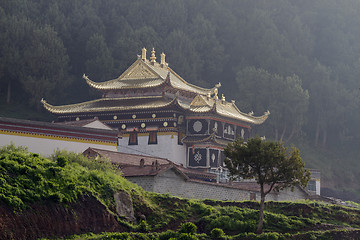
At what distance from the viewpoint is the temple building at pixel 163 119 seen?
60406 millimetres

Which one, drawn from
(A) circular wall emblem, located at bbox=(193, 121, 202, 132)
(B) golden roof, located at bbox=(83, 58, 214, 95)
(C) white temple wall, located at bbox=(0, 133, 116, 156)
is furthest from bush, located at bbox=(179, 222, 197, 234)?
(B) golden roof, located at bbox=(83, 58, 214, 95)

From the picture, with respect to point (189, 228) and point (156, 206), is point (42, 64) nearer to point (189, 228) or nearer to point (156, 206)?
point (156, 206)

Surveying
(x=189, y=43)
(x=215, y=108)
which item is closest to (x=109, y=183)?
(x=215, y=108)

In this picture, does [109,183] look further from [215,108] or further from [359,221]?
[215,108]

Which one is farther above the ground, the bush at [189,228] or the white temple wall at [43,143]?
the white temple wall at [43,143]

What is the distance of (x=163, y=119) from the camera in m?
61.2

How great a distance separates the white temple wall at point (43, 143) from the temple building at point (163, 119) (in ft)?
41.1

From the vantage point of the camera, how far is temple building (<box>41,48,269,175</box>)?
60.4 metres

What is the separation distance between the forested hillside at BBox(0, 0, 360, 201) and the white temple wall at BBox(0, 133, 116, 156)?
32260mm

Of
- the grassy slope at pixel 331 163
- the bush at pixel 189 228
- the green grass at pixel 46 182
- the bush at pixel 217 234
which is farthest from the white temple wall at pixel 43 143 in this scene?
the grassy slope at pixel 331 163

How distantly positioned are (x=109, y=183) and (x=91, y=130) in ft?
56.9

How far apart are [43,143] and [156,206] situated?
1523 centimetres

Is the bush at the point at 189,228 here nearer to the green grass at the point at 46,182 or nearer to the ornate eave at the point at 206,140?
the green grass at the point at 46,182

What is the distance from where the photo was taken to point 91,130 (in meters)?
49.3
